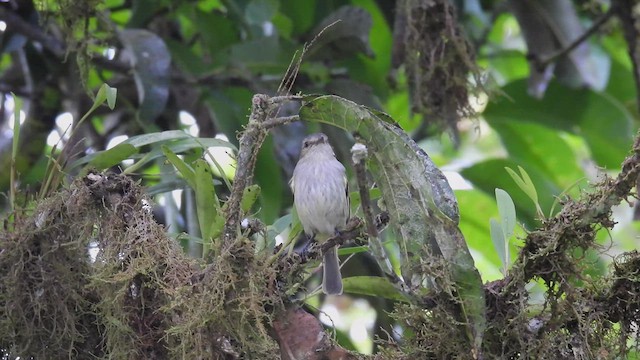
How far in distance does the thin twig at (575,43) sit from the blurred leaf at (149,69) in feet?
4.97

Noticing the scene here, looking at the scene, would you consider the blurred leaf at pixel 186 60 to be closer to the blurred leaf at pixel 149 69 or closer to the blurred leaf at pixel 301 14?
the blurred leaf at pixel 149 69

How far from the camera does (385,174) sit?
192 cm

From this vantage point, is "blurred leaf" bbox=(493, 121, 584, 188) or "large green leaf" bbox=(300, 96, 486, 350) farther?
"blurred leaf" bbox=(493, 121, 584, 188)

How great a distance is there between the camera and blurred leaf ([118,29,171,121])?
3.15 metres

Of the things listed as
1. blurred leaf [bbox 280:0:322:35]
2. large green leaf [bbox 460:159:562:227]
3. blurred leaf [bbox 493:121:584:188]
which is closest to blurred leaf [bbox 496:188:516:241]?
large green leaf [bbox 460:159:562:227]

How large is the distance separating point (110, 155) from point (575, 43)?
2.07 m

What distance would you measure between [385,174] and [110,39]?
183 cm

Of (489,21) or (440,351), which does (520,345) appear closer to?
(440,351)

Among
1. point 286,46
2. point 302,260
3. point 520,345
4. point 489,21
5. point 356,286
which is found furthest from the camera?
point 489,21

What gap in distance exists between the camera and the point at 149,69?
3.22m

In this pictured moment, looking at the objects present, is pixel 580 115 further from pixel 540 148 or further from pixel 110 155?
pixel 110 155

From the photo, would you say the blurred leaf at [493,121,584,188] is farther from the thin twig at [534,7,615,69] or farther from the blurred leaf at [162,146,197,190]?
the blurred leaf at [162,146,197,190]

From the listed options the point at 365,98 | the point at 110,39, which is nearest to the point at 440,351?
the point at 365,98

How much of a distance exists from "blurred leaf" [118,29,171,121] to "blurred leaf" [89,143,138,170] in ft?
2.40
